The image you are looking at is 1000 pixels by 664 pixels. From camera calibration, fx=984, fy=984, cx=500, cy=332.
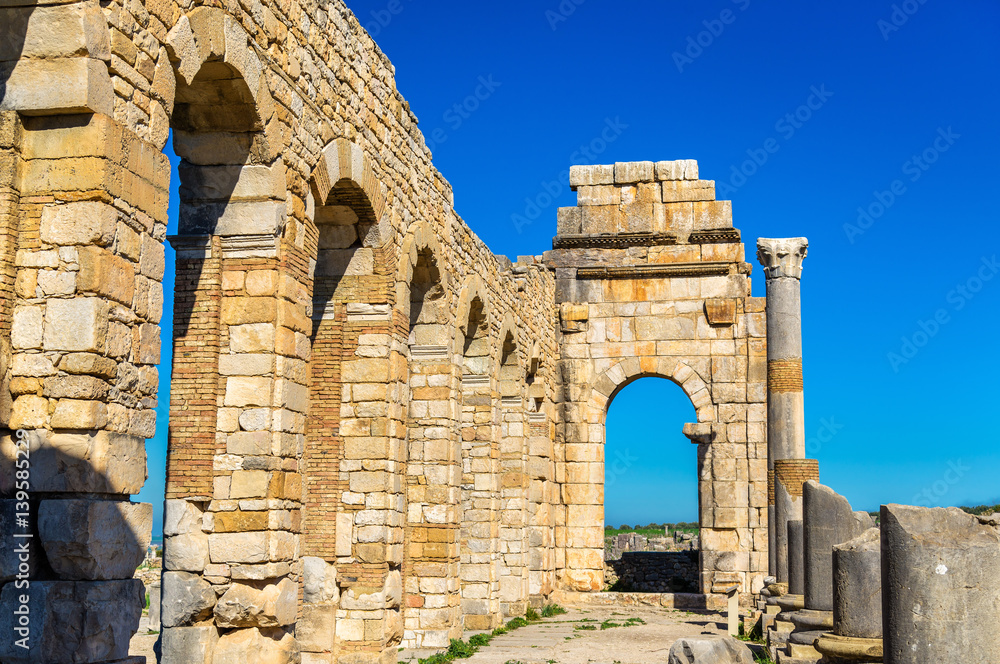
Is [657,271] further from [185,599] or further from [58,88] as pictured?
[58,88]

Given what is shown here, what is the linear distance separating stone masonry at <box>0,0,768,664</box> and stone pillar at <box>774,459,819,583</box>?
14.4 ft

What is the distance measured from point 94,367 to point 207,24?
2.50m

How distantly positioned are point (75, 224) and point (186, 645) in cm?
306

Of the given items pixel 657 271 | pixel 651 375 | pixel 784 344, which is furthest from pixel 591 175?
pixel 784 344

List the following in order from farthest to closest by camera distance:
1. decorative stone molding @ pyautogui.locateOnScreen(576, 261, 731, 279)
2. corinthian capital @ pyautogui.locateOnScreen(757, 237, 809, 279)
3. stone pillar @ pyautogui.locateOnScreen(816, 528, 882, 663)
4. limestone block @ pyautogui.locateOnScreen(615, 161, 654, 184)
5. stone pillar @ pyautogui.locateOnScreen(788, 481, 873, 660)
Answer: limestone block @ pyautogui.locateOnScreen(615, 161, 654, 184) < decorative stone molding @ pyautogui.locateOnScreen(576, 261, 731, 279) < corinthian capital @ pyautogui.locateOnScreen(757, 237, 809, 279) < stone pillar @ pyautogui.locateOnScreen(788, 481, 873, 660) < stone pillar @ pyautogui.locateOnScreen(816, 528, 882, 663)

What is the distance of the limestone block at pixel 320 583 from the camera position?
9336 mm

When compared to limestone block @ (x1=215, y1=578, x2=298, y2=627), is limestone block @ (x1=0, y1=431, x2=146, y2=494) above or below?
above

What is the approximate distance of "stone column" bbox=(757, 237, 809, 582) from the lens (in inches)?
671

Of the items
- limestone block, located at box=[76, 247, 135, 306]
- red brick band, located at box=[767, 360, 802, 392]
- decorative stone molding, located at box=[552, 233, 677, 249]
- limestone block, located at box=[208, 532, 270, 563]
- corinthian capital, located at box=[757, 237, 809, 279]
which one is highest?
decorative stone molding, located at box=[552, 233, 677, 249]

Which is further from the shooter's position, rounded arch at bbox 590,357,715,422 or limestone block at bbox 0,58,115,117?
rounded arch at bbox 590,357,715,422

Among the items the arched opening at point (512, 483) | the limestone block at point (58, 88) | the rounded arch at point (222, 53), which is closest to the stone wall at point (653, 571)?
the arched opening at point (512, 483)

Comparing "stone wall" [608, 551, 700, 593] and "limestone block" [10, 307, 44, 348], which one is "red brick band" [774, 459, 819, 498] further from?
"limestone block" [10, 307, 44, 348]

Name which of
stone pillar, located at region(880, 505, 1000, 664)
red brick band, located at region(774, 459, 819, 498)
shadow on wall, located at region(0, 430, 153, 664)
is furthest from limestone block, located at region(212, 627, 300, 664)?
red brick band, located at region(774, 459, 819, 498)

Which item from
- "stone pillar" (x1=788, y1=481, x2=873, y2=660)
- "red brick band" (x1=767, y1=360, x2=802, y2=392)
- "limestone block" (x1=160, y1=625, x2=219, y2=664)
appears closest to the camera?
"limestone block" (x1=160, y1=625, x2=219, y2=664)
